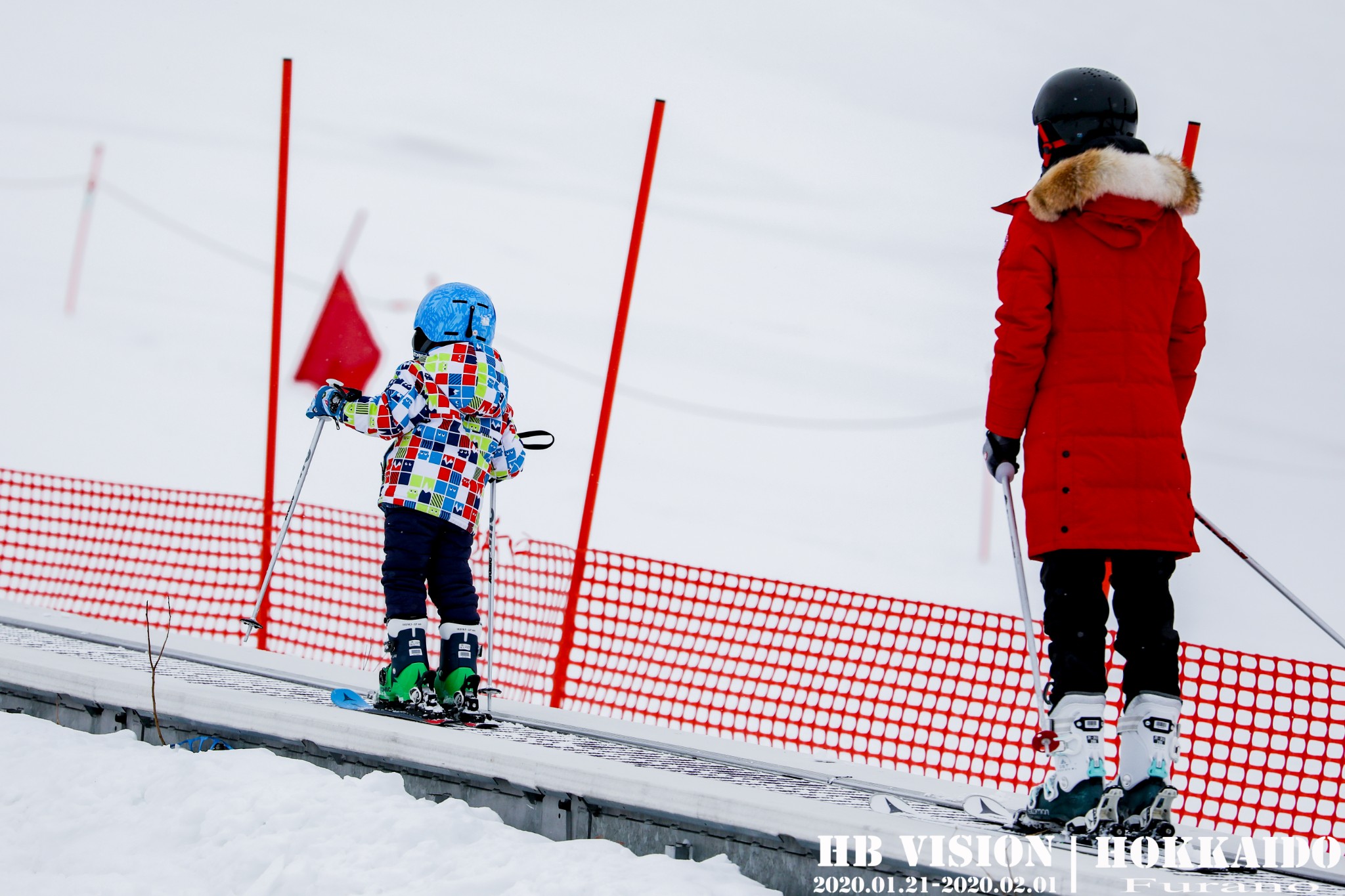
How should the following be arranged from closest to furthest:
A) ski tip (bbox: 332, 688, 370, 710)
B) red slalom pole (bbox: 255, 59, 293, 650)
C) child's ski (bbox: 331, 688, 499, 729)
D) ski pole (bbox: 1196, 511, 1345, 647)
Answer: ski pole (bbox: 1196, 511, 1345, 647) < child's ski (bbox: 331, 688, 499, 729) < ski tip (bbox: 332, 688, 370, 710) < red slalom pole (bbox: 255, 59, 293, 650)

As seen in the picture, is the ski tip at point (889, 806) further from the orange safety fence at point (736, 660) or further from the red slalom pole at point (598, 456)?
the red slalom pole at point (598, 456)

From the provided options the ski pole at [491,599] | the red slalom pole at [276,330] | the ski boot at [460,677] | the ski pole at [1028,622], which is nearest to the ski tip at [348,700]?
the ski boot at [460,677]

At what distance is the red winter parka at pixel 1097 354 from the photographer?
3.59 m

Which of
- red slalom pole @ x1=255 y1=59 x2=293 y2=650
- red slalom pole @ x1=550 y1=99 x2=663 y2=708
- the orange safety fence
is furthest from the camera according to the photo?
red slalom pole @ x1=255 y1=59 x2=293 y2=650

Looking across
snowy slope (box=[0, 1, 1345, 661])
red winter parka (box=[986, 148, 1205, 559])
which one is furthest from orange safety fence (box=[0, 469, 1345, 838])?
snowy slope (box=[0, 1, 1345, 661])

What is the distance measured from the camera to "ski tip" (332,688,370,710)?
468 cm

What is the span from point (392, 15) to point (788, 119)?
3229cm

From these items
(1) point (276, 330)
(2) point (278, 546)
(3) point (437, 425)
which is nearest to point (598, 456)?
(3) point (437, 425)

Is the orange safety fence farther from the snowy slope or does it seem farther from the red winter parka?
the snowy slope

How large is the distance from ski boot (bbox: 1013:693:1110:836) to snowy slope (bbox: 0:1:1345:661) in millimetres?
13725

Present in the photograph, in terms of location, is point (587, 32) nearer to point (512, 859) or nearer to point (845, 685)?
point (845, 685)

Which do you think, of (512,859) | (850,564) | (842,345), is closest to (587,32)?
(842,345)

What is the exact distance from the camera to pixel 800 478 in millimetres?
32625

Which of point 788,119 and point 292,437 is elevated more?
point 788,119
